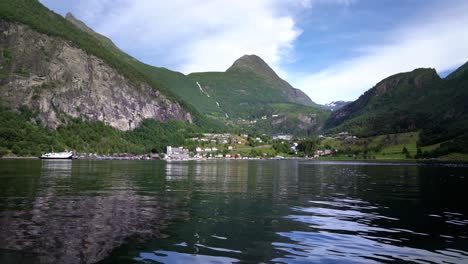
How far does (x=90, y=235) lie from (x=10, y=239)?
3.89 metres

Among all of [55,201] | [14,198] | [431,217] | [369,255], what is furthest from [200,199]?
[369,255]

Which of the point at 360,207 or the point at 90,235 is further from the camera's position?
the point at 360,207

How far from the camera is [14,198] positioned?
37.6 metres

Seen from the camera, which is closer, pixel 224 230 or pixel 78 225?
pixel 224 230

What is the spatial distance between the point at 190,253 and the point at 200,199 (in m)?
21.9

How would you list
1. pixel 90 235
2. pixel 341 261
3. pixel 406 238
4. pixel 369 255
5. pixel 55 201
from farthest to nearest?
pixel 55 201, pixel 406 238, pixel 90 235, pixel 369 255, pixel 341 261

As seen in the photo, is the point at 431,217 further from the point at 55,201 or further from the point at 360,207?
the point at 55,201

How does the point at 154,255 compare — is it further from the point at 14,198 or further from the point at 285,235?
the point at 14,198

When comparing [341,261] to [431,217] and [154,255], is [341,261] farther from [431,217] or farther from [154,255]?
[431,217]

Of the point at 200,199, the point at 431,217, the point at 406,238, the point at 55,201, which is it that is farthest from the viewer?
the point at 200,199

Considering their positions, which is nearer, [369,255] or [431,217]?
[369,255]

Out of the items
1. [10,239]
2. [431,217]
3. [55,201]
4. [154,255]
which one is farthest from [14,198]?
[431,217]

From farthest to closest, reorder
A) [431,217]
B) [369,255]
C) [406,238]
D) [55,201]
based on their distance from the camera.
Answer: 1. [55,201]
2. [431,217]
3. [406,238]
4. [369,255]

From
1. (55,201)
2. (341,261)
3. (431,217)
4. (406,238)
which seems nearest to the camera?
(341,261)
